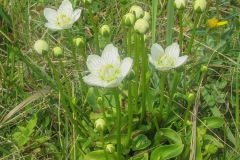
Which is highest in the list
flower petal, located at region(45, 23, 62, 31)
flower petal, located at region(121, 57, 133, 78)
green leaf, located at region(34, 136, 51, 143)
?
flower petal, located at region(45, 23, 62, 31)

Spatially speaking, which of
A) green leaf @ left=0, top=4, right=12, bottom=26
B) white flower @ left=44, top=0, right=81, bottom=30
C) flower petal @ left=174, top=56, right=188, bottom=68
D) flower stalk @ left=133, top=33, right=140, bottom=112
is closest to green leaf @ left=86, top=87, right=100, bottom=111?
flower stalk @ left=133, top=33, right=140, bottom=112

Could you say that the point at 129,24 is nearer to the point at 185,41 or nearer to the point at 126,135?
the point at 126,135

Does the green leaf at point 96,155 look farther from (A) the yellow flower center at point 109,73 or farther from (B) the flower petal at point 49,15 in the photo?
(B) the flower petal at point 49,15

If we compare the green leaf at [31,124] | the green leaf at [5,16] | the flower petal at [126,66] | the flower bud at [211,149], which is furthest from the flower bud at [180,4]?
the green leaf at [5,16]

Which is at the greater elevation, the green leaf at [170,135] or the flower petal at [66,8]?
the flower petal at [66,8]

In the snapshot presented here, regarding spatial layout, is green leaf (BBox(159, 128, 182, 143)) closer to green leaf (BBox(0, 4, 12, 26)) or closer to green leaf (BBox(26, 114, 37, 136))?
green leaf (BBox(26, 114, 37, 136))
